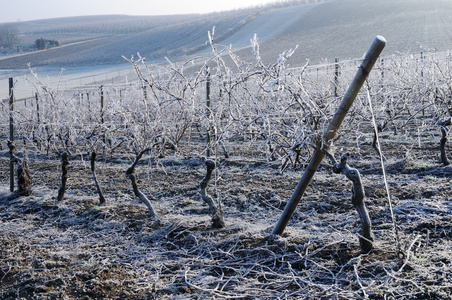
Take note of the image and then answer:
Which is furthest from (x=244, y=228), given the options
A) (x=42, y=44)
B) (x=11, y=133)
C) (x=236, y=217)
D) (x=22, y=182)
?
(x=42, y=44)

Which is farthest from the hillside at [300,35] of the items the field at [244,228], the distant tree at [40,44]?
the field at [244,228]

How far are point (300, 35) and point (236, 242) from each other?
1545 inches

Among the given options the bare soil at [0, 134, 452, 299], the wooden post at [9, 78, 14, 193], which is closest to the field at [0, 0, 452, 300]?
the bare soil at [0, 134, 452, 299]

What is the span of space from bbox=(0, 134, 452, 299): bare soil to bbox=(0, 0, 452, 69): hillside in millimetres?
24815

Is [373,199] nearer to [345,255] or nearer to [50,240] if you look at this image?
[345,255]

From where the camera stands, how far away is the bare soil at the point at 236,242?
272 cm

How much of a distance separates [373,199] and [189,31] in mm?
51055

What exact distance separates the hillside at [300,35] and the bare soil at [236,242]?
2481 cm

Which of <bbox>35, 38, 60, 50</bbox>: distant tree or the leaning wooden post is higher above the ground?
<bbox>35, 38, 60, 50</bbox>: distant tree

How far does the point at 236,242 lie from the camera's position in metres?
3.40

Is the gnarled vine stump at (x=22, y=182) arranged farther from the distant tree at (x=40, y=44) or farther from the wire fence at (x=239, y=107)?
the distant tree at (x=40, y=44)

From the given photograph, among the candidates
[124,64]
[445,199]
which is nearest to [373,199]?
[445,199]

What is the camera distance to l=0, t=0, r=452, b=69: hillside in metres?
32.0

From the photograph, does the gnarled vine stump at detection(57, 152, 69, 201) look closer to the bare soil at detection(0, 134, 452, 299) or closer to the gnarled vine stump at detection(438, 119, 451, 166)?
the bare soil at detection(0, 134, 452, 299)
